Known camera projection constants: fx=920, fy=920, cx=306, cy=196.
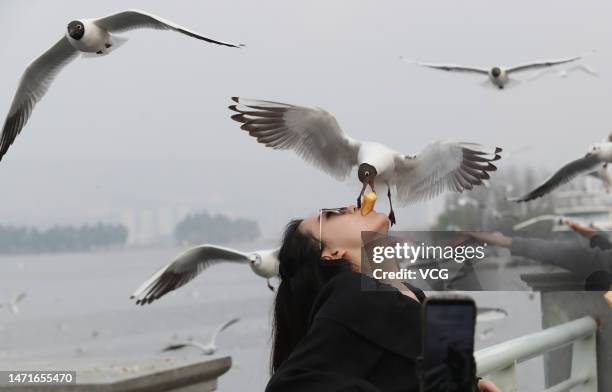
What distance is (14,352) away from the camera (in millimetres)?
20078

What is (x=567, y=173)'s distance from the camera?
4.04 meters

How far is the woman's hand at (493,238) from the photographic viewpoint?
3.09ft

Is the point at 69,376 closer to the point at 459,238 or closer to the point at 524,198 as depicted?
the point at 459,238

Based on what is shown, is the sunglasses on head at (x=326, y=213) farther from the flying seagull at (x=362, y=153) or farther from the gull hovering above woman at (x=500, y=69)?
the gull hovering above woman at (x=500, y=69)

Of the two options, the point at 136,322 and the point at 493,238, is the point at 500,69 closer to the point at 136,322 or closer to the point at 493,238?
the point at 493,238

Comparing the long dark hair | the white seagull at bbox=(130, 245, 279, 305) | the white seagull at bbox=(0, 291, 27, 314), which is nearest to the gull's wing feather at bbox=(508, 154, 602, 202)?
the white seagull at bbox=(130, 245, 279, 305)

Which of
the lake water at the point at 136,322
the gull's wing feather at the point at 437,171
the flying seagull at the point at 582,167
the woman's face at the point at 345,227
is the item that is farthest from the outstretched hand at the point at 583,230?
the lake water at the point at 136,322

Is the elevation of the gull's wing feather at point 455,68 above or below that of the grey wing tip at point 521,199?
above

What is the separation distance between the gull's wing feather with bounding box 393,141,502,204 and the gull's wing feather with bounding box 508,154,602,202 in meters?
0.99

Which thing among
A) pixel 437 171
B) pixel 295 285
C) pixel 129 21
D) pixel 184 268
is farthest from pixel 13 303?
pixel 295 285

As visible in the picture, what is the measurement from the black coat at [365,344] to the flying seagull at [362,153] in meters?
1.35

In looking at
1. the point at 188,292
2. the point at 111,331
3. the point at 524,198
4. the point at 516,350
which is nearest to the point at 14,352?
the point at 111,331

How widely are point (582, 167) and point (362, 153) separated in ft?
6.66

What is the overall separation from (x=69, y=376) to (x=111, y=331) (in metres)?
21.9
